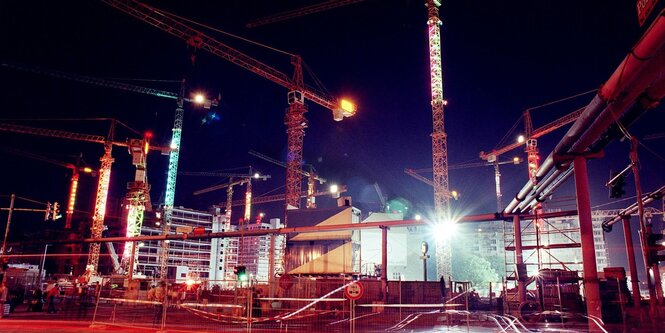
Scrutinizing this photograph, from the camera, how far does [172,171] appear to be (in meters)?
88.8

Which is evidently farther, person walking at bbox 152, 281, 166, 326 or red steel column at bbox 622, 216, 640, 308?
red steel column at bbox 622, 216, 640, 308

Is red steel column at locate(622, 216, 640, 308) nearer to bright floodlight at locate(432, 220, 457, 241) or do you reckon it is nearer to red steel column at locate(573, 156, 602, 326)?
red steel column at locate(573, 156, 602, 326)

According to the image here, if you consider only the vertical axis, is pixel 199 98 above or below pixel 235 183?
above

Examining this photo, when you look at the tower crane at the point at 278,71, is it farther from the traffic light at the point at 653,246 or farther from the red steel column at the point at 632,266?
the traffic light at the point at 653,246

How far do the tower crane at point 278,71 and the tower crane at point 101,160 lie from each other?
24891 millimetres

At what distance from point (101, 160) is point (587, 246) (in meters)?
68.1

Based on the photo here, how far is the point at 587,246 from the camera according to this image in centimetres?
1477

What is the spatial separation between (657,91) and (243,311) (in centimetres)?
1800

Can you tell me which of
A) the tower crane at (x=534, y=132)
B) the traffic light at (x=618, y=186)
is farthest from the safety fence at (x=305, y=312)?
the tower crane at (x=534, y=132)

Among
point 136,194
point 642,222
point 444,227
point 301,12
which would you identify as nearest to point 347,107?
point 301,12

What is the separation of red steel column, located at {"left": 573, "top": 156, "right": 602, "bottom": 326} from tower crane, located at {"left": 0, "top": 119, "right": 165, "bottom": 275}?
193ft

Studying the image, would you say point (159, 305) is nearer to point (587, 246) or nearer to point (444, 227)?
point (587, 246)

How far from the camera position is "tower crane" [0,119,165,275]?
60.3 metres

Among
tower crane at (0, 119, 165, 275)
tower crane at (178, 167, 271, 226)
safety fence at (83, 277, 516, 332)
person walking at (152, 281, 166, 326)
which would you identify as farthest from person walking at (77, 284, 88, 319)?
tower crane at (178, 167, 271, 226)
